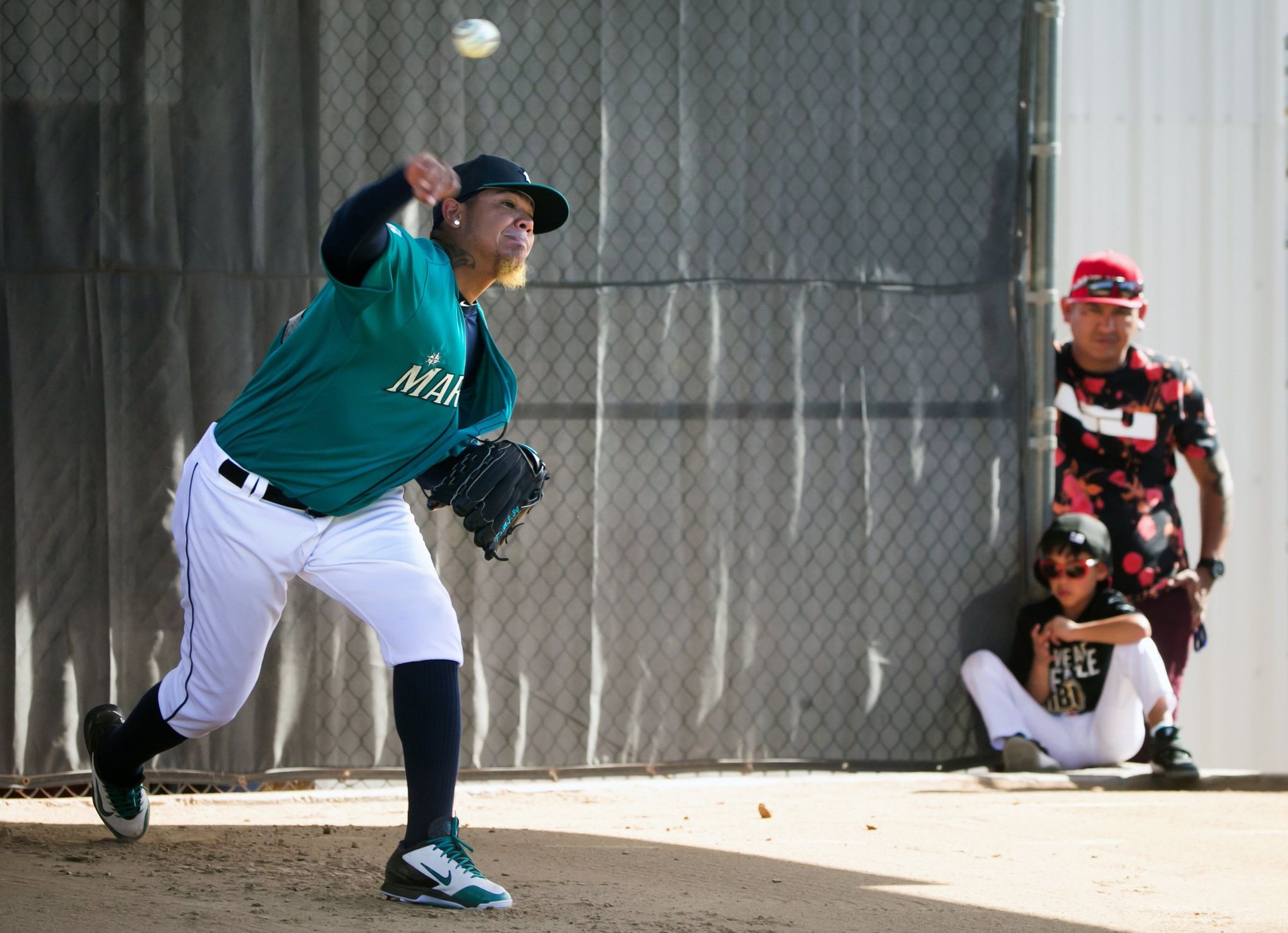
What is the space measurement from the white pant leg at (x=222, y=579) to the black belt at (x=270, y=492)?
0.01 m

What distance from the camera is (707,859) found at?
3.97 metres

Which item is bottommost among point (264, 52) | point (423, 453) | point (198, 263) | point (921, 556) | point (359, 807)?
point (359, 807)

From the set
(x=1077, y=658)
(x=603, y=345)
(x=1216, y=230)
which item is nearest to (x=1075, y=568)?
(x=1077, y=658)

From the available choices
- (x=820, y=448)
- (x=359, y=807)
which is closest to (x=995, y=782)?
(x=820, y=448)

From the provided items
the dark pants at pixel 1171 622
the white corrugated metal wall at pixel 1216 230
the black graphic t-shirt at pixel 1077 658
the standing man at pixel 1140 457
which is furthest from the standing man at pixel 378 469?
the white corrugated metal wall at pixel 1216 230

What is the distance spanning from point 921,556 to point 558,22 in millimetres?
2540

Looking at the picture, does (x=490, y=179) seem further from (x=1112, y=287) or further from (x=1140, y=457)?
(x=1140, y=457)

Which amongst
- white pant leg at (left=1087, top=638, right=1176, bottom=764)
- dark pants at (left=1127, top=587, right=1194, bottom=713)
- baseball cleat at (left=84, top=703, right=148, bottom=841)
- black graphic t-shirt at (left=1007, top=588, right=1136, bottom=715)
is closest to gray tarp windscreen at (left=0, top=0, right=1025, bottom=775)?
black graphic t-shirt at (left=1007, top=588, right=1136, bottom=715)

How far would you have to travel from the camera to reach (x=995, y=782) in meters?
5.46

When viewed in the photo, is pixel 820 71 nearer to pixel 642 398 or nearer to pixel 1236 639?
pixel 642 398

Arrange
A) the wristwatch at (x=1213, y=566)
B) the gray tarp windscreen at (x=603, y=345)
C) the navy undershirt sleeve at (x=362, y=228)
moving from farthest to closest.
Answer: the wristwatch at (x=1213, y=566) → the gray tarp windscreen at (x=603, y=345) → the navy undershirt sleeve at (x=362, y=228)

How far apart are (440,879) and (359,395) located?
1.11m

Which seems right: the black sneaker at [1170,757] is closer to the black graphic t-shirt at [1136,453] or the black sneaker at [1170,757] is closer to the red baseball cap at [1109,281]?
the black graphic t-shirt at [1136,453]

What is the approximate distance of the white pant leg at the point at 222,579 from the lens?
336cm
